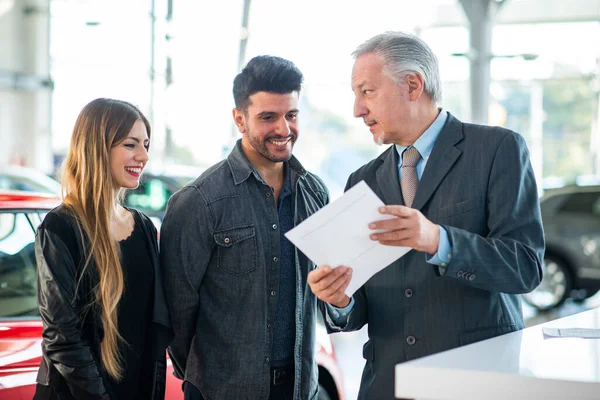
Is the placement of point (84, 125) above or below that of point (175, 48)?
below

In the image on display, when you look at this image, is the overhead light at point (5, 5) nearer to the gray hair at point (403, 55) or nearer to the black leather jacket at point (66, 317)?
the black leather jacket at point (66, 317)

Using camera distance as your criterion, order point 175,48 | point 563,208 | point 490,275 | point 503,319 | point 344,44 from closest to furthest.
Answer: point 490,275, point 503,319, point 563,208, point 344,44, point 175,48

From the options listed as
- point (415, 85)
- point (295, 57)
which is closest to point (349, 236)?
point (415, 85)

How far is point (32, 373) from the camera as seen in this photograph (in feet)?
8.86

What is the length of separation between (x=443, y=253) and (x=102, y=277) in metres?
0.93

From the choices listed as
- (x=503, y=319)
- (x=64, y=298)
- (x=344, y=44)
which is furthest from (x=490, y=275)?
(x=344, y=44)

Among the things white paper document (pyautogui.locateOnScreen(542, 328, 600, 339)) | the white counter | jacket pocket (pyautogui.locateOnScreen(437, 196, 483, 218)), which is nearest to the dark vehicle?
jacket pocket (pyautogui.locateOnScreen(437, 196, 483, 218))

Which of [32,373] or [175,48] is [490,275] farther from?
[175,48]

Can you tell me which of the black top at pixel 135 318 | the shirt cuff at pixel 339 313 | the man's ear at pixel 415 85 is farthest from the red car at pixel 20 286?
the man's ear at pixel 415 85

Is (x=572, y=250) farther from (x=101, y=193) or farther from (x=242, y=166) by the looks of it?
(x=101, y=193)

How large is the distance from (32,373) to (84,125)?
805mm

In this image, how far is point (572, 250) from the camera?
9156mm

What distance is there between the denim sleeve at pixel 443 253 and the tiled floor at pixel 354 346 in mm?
2928

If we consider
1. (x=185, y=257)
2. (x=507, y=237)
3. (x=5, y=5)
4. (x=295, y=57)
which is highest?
(x=5, y=5)
